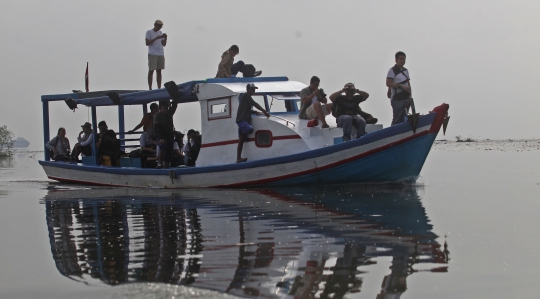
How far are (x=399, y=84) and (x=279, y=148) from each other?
2.61 metres

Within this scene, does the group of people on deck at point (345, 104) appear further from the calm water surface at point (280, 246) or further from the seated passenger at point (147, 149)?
the seated passenger at point (147, 149)

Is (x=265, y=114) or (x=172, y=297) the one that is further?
(x=265, y=114)

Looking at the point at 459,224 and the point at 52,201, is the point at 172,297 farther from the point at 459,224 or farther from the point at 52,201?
the point at 52,201

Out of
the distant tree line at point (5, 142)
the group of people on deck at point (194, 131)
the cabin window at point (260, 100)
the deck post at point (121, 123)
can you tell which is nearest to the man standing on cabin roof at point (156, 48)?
the group of people on deck at point (194, 131)

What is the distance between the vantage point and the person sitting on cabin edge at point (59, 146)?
22172 millimetres

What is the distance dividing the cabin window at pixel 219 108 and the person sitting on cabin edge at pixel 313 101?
151 cm

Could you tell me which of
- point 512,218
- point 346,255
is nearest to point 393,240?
point 346,255

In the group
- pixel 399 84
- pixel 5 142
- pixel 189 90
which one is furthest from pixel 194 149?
pixel 5 142

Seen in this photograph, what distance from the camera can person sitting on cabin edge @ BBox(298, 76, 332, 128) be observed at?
15953mm

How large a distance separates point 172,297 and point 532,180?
42.6 feet

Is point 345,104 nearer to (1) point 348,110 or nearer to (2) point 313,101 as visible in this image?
(1) point 348,110

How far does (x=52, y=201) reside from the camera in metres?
A: 15.6

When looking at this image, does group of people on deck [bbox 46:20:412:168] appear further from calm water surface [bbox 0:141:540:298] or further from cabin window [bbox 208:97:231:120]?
calm water surface [bbox 0:141:540:298]

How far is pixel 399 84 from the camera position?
15266mm
